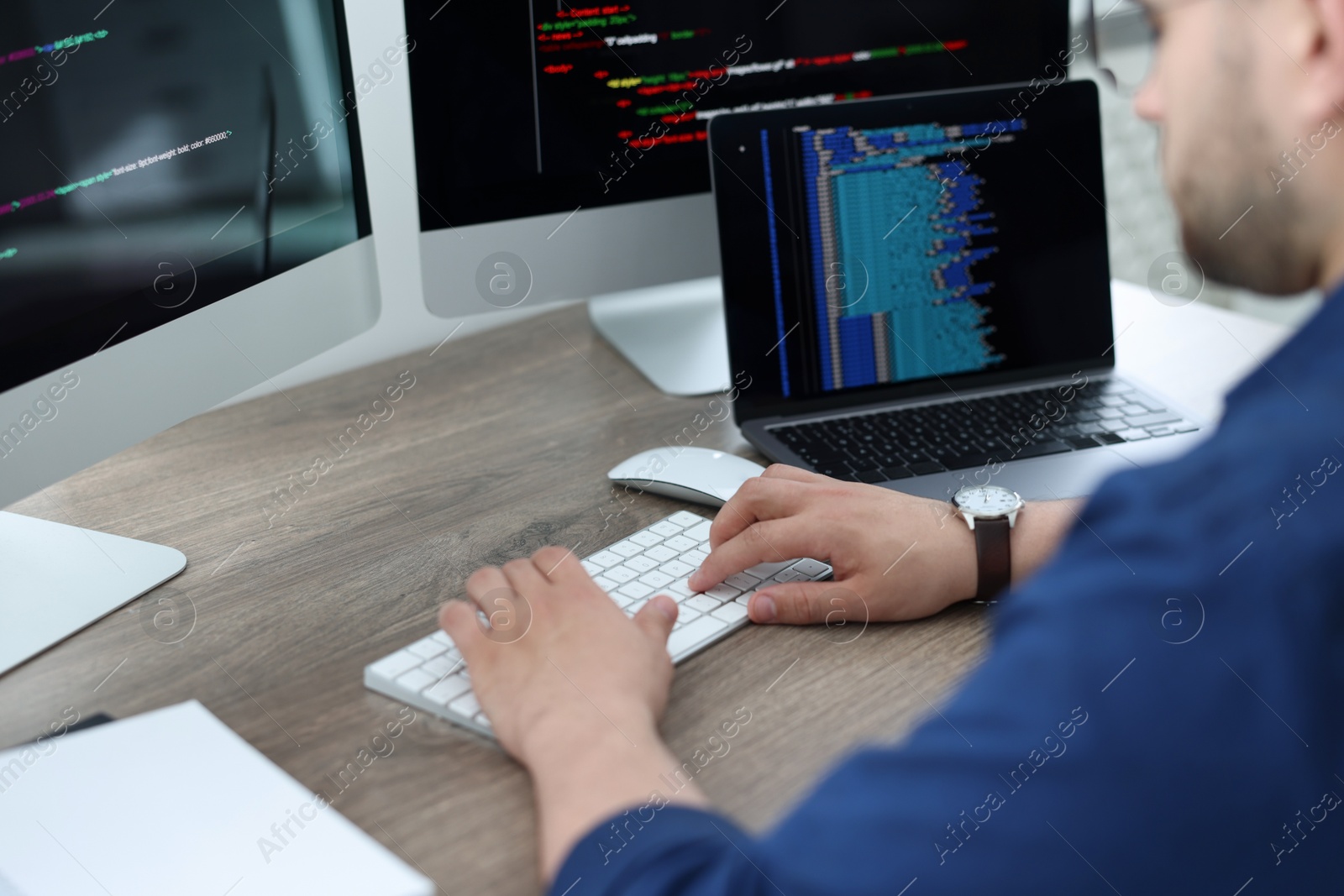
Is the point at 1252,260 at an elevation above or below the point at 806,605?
above

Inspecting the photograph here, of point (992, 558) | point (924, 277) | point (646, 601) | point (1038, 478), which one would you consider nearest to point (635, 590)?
point (646, 601)

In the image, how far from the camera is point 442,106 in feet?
3.33

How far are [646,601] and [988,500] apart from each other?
260 mm

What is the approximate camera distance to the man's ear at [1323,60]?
0.43 m

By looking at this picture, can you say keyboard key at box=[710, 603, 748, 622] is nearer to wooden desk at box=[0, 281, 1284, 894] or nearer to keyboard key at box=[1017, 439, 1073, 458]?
wooden desk at box=[0, 281, 1284, 894]

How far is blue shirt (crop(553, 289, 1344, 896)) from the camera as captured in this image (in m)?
0.38

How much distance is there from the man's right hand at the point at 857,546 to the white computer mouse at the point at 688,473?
0.10 meters

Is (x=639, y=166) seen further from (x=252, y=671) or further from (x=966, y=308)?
(x=252, y=671)

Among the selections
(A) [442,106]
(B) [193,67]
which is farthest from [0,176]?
(A) [442,106]

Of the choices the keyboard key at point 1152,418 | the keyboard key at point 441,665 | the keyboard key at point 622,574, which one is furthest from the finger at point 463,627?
the keyboard key at point 1152,418

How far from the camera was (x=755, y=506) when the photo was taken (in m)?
0.76

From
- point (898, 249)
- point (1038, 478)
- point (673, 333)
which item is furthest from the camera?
point (673, 333)

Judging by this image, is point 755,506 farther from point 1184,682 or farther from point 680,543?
point 1184,682

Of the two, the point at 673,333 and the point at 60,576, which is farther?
the point at 673,333
